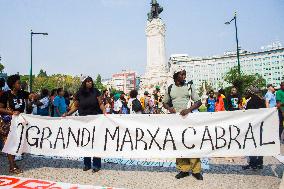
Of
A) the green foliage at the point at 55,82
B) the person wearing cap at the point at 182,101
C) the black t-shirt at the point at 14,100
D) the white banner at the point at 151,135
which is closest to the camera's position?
the white banner at the point at 151,135

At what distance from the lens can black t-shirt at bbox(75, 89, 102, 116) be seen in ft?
22.6

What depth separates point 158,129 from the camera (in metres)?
6.26

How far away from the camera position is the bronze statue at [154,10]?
232ft

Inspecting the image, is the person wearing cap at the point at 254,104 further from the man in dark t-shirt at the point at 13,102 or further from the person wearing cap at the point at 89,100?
the man in dark t-shirt at the point at 13,102

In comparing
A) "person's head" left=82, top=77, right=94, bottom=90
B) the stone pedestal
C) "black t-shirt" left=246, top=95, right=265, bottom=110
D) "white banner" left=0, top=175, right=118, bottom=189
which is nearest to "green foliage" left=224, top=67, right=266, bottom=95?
"black t-shirt" left=246, top=95, right=265, bottom=110

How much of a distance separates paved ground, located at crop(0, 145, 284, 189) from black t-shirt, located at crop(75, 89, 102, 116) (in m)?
1.28

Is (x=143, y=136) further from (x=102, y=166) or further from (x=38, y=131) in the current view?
(x=38, y=131)

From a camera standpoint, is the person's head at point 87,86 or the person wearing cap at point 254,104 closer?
A: the person wearing cap at point 254,104

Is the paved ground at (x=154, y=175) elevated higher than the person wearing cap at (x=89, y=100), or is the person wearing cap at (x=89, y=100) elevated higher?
the person wearing cap at (x=89, y=100)

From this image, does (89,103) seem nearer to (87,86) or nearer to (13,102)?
(87,86)

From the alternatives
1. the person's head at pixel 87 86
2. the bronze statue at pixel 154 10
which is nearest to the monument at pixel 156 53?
the bronze statue at pixel 154 10

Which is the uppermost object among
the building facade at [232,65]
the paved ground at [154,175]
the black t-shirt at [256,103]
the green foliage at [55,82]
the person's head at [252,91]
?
the building facade at [232,65]

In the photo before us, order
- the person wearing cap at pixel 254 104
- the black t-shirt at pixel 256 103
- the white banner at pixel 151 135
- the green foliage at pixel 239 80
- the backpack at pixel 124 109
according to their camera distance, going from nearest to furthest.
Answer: the white banner at pixel 151 135 < the person wearing cap at pixel 254 104 < the black t-shirt at pixel 256 103 < the backpack at pixel 124 109 < the green foliage at pixel 239 80

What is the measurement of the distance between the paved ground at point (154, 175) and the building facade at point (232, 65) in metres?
116
